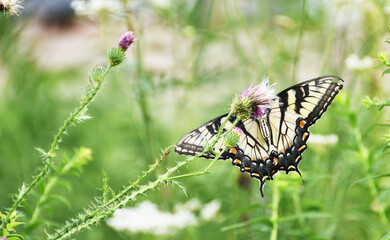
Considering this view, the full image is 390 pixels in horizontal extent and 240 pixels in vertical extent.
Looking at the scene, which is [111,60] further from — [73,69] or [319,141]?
[73,69]

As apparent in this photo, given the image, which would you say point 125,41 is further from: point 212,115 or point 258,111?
point 212,115

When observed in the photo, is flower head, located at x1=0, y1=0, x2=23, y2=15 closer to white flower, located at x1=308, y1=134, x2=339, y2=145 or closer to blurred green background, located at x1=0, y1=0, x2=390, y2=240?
blurred green background, located at x1=0, y1=0, x2=390, y2=240

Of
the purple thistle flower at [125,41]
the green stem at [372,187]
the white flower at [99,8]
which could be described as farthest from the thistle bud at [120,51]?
the white flower at [99,8]

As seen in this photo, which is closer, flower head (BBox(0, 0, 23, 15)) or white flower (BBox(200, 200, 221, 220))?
flower head (BBox(0, 0, 23, 15))

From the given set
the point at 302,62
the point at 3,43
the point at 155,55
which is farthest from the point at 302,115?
the point at 155,55

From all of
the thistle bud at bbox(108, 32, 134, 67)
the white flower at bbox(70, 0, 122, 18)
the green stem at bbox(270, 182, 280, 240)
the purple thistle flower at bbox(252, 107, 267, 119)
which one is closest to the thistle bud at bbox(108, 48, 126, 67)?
the thistle bud at bbox(108, 32, 134, 67)

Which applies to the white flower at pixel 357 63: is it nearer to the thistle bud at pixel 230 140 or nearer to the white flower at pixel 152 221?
the white flower at pixel 152 221

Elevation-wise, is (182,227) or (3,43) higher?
(3,43)
